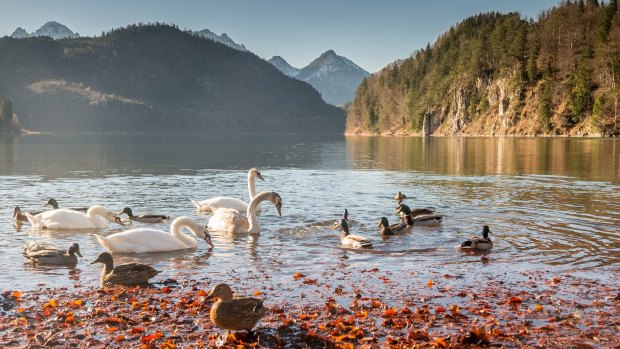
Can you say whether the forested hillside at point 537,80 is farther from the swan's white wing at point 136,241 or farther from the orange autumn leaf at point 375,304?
the orange autumn leaf at point 375,304

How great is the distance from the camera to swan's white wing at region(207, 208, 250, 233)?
66.0ft

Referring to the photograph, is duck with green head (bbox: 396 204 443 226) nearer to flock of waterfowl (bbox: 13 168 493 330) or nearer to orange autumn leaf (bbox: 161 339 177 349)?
flock of waterfowl (bbox: 13 168 493 330)

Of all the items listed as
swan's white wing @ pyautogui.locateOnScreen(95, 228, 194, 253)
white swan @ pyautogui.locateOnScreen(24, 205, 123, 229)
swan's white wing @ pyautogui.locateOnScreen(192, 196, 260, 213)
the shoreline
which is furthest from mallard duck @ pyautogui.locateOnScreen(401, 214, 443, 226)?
white swan @ pyautogui.locateOnScreen(24, 205, 123, 229)

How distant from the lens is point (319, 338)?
9273mm

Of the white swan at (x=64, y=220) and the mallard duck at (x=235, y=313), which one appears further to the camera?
the white swan at (x=64, y=220)

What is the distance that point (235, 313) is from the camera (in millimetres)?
9242

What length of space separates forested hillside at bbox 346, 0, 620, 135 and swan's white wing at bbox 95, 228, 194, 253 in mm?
117085

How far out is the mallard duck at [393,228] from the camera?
Result: 64.1 ft

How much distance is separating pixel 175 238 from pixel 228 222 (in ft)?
11.9

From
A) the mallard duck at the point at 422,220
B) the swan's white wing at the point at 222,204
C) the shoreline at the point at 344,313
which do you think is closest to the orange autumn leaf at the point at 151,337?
the shoreline at the point at 344,313

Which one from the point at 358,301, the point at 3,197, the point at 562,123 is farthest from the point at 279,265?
the point at 562,123

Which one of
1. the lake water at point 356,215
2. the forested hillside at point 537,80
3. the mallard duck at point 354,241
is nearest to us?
the lake water at point 356,215

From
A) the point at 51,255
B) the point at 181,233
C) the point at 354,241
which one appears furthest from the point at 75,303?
the point at 354,241

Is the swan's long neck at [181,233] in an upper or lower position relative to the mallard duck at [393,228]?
upper
